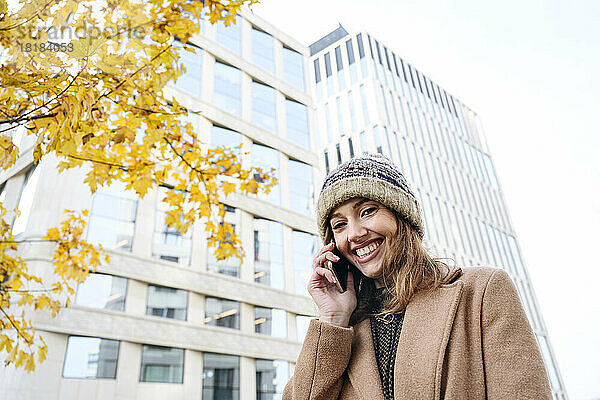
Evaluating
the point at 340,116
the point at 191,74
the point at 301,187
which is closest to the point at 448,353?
the point at 301,187

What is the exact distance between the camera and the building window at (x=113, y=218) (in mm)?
13109

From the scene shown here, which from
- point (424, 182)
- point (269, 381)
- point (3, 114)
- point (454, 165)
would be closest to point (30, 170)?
point (269, 381)

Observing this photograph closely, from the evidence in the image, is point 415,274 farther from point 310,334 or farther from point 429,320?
point 310,334

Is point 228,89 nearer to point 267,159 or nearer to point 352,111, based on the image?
point 267,159

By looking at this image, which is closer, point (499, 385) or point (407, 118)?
point (499, 385)

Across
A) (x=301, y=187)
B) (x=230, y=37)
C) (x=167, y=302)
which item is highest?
(x=230, y=37)

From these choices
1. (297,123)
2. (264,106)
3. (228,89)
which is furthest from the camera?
(297,123)

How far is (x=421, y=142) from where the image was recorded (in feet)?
133

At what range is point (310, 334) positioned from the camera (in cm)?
160

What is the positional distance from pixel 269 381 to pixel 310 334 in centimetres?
1432

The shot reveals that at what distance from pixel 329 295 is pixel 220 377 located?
13.4 meters

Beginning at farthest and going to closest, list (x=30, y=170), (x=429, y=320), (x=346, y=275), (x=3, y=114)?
1. (x=30, y=170)
2. (x=3, y=114)
3. (x=346, y=275)
4. (x=429, y=320)

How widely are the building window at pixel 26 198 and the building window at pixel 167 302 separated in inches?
167

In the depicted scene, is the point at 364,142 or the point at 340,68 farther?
the point at 340,68
